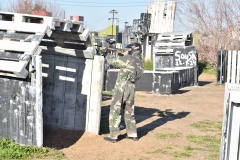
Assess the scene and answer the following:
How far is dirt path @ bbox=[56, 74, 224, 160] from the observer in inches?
269

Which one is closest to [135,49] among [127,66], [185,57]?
[127,66]

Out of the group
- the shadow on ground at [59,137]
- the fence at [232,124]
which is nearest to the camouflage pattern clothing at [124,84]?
the shadow on ground at [59,137]

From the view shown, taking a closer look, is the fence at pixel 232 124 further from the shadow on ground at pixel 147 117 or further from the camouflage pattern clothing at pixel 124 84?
the shadow on ground at pixel 147 117

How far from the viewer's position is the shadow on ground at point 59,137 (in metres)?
7.11

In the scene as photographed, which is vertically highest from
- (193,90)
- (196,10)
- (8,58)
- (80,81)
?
(196,10)

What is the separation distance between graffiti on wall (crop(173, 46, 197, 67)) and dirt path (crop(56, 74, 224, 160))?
6.25 metres

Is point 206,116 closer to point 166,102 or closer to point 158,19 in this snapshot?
point 166,102

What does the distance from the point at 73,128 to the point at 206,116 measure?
13.4 feet

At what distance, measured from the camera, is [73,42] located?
7938mm

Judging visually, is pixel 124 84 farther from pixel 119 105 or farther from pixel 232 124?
pixel 232 124

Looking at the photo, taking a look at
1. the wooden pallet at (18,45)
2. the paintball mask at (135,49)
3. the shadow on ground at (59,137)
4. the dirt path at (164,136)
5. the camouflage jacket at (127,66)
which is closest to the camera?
the wooden pallet at (18,45)

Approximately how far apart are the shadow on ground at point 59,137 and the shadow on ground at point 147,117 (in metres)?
0.64

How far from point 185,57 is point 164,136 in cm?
1176

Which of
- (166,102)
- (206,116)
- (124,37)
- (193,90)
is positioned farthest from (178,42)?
(124,37)
